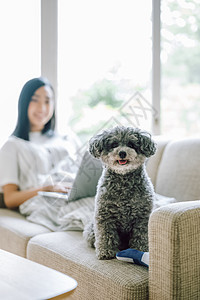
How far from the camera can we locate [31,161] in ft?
7.72

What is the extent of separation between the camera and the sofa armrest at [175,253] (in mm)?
1099

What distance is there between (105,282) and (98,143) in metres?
0.54

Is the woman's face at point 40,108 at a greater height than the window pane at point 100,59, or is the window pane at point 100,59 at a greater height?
the window pane at point 100,59

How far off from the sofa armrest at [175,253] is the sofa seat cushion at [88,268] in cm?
8

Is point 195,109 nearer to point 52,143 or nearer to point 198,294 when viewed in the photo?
point 52,143

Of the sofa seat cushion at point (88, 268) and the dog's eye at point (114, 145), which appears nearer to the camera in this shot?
the sofa seat cushion at point (88, 268)

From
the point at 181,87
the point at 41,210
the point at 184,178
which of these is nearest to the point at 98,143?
the point at 184,178

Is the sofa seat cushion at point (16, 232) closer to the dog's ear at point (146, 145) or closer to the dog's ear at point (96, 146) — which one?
the dog's ear at point (96, 146)

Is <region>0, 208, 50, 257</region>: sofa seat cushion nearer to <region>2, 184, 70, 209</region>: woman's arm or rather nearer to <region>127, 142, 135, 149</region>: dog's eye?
<region>2, 184, 70, 209</region>: woman's arm

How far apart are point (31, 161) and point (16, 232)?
61cm

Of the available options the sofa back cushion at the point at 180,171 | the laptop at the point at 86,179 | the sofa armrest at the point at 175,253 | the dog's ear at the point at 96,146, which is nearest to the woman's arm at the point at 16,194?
the laptop at the point at 86,179

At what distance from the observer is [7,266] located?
111cm

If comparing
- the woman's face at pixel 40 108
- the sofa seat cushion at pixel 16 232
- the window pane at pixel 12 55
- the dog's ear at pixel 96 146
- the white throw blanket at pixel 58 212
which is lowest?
the sofa seat cushion at pixel 16 232

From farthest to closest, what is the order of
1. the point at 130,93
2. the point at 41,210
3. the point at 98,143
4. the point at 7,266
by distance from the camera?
the point at 130,93 < the point at 41,210 < the point at 98,143 < the point at 7,266
